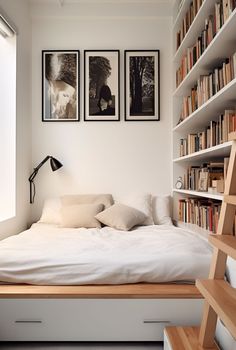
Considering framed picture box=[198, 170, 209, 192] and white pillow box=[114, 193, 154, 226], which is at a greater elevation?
framed picture box=[198, 170, 209, 192]

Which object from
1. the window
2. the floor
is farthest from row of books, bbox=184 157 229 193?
the window

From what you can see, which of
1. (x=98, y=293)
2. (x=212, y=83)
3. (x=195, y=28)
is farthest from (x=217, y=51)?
(x=98, y=293)

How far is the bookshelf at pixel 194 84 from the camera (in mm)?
1970

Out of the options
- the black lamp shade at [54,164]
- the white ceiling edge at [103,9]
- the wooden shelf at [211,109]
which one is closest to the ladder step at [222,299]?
the wooden shelf at [211,109]

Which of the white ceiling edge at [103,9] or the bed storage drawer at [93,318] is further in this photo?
the white ceiling edge at [103,9]

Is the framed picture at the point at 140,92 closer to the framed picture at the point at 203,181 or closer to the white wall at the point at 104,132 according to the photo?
the white wall at the point at 104,132

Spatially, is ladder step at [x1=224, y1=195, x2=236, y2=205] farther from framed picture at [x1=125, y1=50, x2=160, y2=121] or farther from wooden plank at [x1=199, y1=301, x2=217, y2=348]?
framed picture at [x1=125, y1=50, x2=160, y2=121]

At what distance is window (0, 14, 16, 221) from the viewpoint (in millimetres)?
2910

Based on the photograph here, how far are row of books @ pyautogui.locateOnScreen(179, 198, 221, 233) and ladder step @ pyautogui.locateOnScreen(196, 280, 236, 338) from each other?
44.3 inches

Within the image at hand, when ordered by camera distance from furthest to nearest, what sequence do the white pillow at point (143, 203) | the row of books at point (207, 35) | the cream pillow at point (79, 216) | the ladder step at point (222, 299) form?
the white pillow at point (143, 203), the cream pillow at point (79, 216), the row of books at point (207, 35), the ladder step at point (222, 299)

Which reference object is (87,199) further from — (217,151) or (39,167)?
(217,151)

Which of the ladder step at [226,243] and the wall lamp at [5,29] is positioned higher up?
the wall lamp at [5,29]

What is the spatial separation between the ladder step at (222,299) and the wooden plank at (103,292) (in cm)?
41

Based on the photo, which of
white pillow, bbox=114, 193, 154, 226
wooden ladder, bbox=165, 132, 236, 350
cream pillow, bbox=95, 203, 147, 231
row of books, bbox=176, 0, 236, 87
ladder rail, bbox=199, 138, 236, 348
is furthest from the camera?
white pillow, bbox=114, 193, 154, 226
